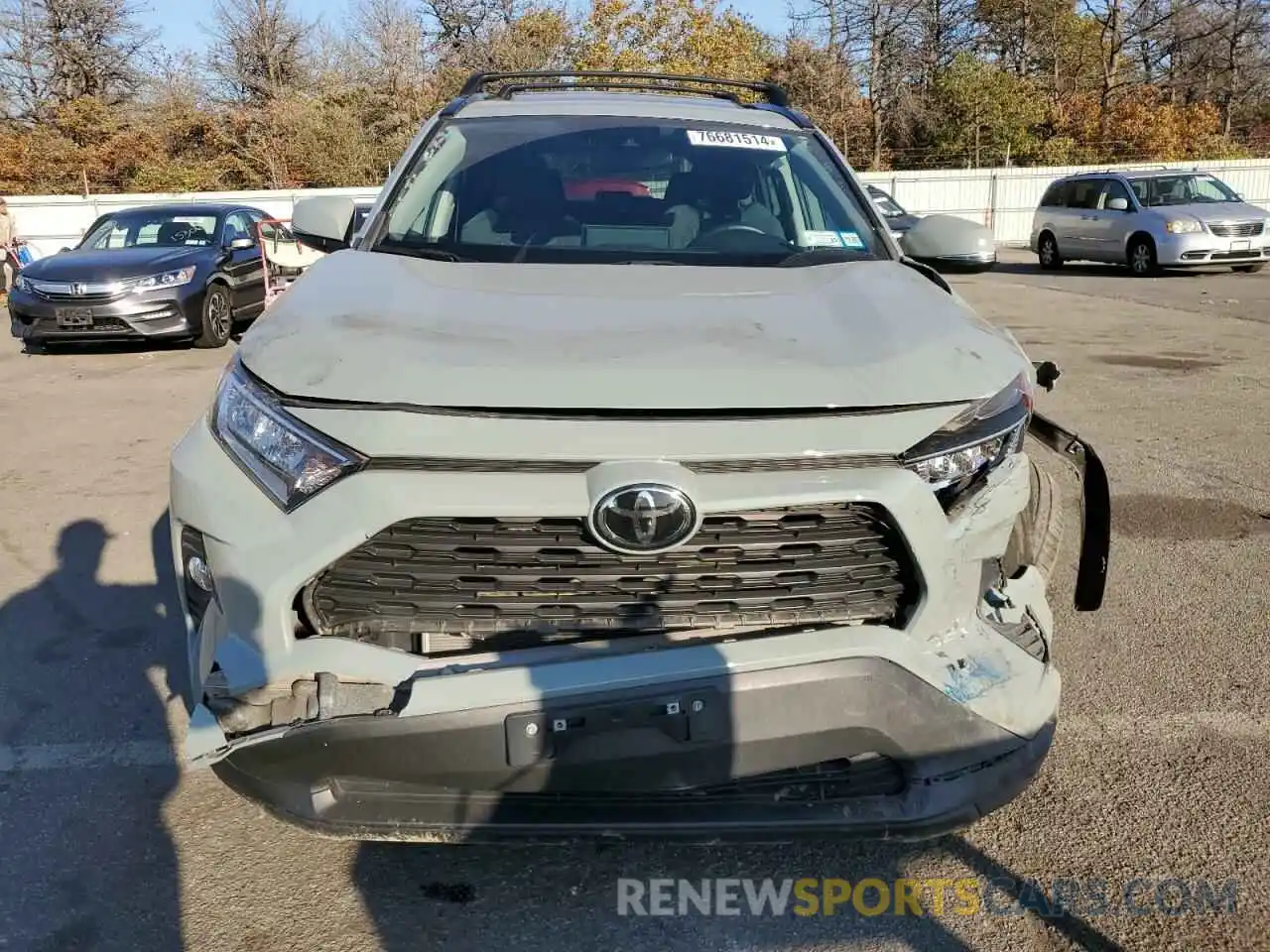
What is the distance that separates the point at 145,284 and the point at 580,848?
372 inches

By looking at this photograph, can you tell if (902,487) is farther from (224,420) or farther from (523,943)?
(224,420)

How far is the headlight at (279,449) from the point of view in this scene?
207 cm

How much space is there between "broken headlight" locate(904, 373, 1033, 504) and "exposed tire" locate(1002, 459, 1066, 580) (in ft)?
0.97

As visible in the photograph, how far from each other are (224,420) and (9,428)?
6.40 meters

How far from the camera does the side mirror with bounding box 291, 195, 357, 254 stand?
385 centimetres

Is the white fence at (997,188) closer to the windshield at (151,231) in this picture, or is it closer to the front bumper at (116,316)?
the windshield at (151,231)

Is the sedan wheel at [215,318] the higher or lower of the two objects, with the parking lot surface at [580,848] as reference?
higher

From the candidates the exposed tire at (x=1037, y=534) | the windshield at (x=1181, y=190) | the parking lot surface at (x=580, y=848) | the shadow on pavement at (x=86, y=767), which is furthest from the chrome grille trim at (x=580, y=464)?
the windshield at (x=1181, y=190)

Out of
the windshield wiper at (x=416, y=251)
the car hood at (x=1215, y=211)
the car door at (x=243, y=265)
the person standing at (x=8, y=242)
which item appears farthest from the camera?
the car hood at (x=1215, y=211)

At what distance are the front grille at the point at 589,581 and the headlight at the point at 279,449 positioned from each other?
0.16 metres

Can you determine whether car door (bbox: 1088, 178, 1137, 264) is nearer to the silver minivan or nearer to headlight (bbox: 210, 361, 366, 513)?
the silver minivan

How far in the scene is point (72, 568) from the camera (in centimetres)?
472

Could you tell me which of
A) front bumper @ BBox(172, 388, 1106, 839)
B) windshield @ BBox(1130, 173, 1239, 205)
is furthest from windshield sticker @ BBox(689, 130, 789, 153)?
windshield @ BBox(1130, 173, 1239, 205)

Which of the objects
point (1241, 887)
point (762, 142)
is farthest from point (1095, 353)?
point (1241, 887)
